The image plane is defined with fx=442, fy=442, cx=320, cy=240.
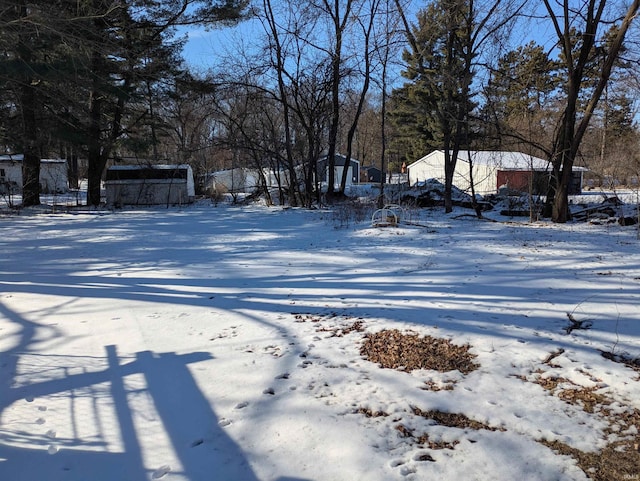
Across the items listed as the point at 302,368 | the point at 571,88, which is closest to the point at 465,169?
the point at 571,88

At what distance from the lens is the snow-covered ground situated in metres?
2.41

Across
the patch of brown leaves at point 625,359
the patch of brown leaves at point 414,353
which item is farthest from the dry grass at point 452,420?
the patch of brown leaves at point 625,359

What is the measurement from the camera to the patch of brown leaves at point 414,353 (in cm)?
349

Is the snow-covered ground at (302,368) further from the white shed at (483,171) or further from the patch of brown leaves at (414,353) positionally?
the white shed at (483,171)

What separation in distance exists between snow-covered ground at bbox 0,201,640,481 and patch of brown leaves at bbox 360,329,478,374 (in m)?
0.12

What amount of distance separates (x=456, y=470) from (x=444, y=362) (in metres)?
1.33

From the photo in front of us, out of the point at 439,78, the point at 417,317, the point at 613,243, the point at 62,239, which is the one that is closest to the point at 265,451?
the point at 417,317

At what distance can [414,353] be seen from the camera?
3725mm

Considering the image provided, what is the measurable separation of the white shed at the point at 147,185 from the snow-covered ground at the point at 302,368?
52.6ft

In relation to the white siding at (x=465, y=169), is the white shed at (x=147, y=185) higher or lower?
lower

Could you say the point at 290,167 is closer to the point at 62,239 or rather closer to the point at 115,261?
the point at 62,239

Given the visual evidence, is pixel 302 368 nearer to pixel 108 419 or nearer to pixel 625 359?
pixel 108 419

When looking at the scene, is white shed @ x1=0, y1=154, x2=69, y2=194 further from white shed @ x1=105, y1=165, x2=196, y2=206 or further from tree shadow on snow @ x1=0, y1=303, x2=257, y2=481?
tree shadow on snow @ x1=0, y1=303, x2=257, y2=481

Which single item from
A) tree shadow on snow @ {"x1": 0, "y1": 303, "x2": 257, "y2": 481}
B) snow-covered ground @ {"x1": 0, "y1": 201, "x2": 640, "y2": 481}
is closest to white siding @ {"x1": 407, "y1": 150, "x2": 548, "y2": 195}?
snow-covered ground @ {"x1": 0, "y1": 201, "x2": 640, "y2": 481}
